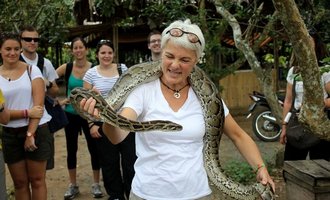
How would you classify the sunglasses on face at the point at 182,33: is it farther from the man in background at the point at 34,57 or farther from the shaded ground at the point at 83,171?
the shaded ground at the point at 83,171

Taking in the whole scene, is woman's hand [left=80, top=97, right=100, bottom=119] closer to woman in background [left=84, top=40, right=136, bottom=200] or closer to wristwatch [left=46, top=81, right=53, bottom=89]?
woman in background [left=84, top=40, right=136, bottom=200]

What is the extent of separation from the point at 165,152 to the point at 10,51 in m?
2.51

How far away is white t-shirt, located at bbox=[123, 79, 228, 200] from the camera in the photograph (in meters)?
2.70

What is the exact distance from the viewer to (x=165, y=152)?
2.69m

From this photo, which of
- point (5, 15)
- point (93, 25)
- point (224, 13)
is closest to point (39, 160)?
point (224, 13)

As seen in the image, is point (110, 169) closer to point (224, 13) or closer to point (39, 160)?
point (39, 160)

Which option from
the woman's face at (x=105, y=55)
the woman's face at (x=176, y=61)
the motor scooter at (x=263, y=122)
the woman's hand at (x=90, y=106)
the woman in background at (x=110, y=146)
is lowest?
the motor scooter at (x=263, y=122)

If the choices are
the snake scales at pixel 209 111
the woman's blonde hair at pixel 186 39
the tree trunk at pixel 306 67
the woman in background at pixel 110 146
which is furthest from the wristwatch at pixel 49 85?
the woman's blonde hair at pixel 186 39

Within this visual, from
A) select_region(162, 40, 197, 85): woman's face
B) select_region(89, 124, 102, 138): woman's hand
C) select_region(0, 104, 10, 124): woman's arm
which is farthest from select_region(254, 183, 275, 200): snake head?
select_region(89, 124, 102, 138): woman's hand

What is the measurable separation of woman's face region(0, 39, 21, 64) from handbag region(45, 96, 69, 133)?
0.91m

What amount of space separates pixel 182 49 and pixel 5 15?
25.0 feet

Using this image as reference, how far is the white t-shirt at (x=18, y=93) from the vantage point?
181 inches

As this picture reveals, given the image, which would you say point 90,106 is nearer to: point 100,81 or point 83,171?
point 100,81

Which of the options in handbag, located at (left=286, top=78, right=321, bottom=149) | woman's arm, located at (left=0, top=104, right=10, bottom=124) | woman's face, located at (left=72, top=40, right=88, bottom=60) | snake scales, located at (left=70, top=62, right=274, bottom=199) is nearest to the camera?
snake scales, located at (left=70, top=62, right=274, bottom=199)
